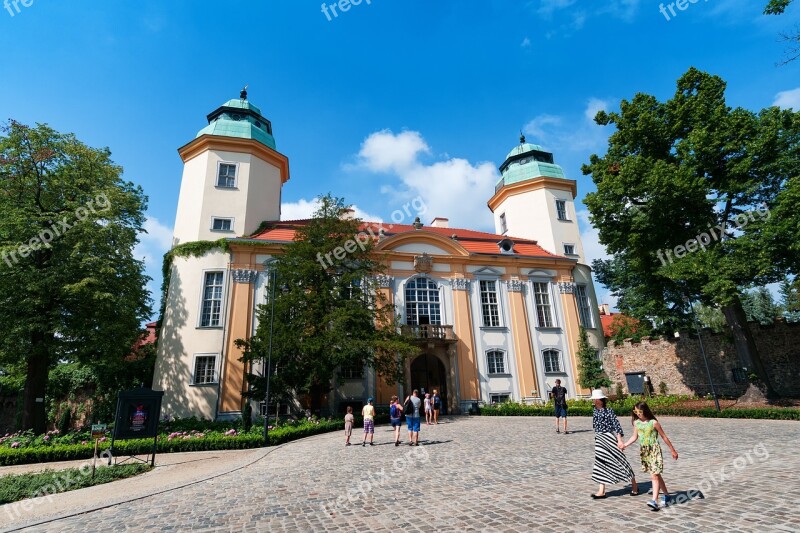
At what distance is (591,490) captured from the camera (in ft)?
23.2

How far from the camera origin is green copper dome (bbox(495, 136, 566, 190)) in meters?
33.4

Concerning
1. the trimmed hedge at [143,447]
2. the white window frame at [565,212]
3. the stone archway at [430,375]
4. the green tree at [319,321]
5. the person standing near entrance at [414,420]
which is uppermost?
the white window frame at [565,212]

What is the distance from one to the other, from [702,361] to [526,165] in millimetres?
18748

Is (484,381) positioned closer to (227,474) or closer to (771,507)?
(227,474)

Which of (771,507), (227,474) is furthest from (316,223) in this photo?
(771,507)

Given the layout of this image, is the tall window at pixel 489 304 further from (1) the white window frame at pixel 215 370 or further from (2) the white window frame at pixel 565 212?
(1) the white window frame at pixel 215 370

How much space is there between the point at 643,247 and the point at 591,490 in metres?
19.7

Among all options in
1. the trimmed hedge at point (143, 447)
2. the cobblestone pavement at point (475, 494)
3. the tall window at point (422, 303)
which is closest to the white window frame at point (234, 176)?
the tall window at point (422, 303)

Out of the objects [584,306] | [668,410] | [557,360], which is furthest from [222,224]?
[668,410]

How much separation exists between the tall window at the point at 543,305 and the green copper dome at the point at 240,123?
21.5 meters

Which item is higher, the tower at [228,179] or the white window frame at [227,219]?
the tower at [228,179]

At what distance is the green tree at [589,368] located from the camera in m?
26.5

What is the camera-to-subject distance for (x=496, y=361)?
2652 centimetres

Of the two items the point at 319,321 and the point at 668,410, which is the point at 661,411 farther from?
the point at 319,321
